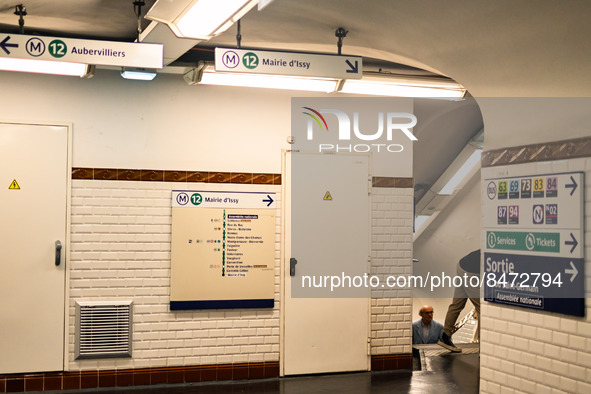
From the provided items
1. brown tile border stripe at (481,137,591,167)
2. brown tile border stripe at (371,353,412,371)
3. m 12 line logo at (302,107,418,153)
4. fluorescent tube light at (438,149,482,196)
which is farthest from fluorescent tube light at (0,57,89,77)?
fluorescent tube light at (438,149,482,196)

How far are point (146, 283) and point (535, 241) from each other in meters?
3.84

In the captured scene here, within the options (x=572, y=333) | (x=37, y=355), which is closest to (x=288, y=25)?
(x=572, y=333)

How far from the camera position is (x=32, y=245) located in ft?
21.3

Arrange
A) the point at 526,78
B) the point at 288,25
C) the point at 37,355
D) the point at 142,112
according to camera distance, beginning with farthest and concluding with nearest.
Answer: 1. the point at 142,112
2. the point at 37,355
3. the point at 288,25
4. the point at 526,78

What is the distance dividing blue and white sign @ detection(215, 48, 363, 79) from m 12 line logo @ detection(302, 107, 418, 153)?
213 cm

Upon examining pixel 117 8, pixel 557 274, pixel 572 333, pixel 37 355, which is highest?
pixel 117 8

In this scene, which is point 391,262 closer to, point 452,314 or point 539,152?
point 452,314

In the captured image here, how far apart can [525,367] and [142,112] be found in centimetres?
437

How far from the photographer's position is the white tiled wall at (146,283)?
6.66 metres

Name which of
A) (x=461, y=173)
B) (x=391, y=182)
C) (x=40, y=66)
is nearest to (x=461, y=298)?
(x=391, y=182)

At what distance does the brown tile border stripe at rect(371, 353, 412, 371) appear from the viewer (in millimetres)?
7586

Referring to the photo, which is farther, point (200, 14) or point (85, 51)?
point (85, 51)

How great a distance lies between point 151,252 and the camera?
270 inches

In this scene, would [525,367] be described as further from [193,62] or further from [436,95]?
[193,62]
